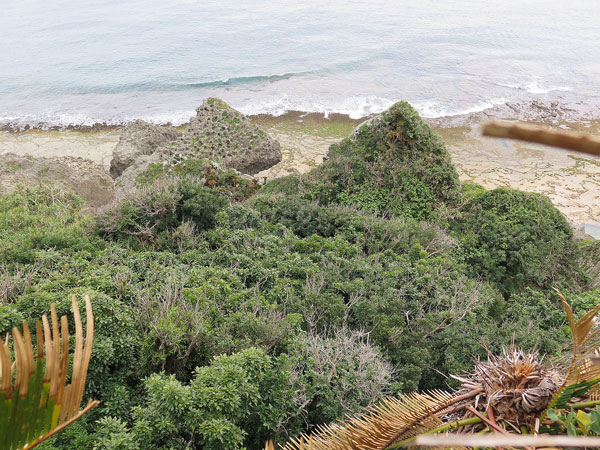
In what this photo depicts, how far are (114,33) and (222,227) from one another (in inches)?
1389

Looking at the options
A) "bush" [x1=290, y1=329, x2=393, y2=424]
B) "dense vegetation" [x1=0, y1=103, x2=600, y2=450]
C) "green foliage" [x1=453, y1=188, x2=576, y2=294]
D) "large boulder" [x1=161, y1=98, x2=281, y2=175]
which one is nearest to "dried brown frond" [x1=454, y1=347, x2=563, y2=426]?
"dense vegetation" [x1=0, y1=103, x2=600, y2=450]

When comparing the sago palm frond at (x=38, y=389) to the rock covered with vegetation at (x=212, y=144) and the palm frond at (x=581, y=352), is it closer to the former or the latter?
the palm frond at (x=581, y=352)

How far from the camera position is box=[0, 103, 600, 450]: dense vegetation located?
4426 millimetres

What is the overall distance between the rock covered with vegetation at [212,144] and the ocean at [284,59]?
26.8 feet

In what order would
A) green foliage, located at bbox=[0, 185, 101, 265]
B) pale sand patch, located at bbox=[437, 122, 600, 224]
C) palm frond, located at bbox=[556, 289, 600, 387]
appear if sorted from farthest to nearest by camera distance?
pale sand patch, located at bbox=[437, 122, 600, 224] → green foliage, located at bbox=[0, 185, 101, 265] → palm frond, located at bbox=[556, 289, 600, 387]

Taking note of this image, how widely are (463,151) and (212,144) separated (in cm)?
1191

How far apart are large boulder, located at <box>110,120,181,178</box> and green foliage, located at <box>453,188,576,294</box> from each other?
1143 cm

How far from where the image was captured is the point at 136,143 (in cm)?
1526

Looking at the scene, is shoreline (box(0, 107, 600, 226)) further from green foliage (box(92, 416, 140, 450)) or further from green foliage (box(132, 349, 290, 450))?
green foliage (box(92, 416, 140, 450))

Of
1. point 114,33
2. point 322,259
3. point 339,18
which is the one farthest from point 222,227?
point 339,18

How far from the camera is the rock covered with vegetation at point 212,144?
13.5 m

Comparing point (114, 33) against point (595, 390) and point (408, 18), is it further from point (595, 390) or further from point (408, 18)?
point (595, 390)

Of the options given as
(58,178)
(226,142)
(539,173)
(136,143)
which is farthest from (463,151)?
(58,178)

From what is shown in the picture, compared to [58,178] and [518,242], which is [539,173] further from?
[58,178]
